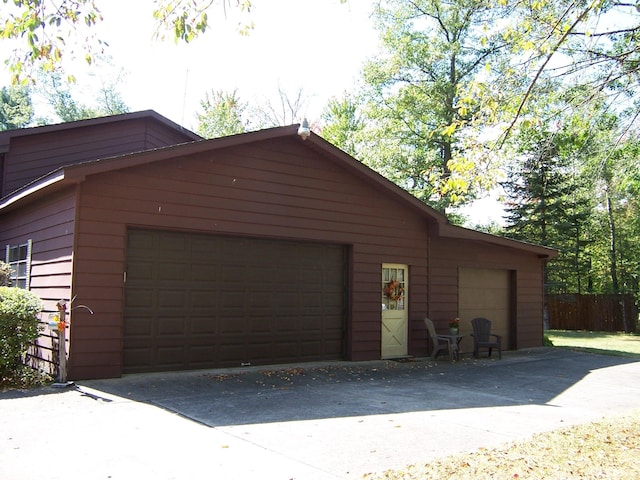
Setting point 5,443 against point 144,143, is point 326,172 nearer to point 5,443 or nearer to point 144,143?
point 144,143

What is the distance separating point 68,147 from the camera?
13141 mm

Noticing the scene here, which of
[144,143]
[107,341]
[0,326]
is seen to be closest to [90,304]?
[107,341]

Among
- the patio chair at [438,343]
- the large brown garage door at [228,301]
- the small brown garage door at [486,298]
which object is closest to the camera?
the large brown garage door at [228,301]

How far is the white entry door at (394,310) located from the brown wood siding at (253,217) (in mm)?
178

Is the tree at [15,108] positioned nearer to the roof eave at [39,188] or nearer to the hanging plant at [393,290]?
the roof eave at [39,188]

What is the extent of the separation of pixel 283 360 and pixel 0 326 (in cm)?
455

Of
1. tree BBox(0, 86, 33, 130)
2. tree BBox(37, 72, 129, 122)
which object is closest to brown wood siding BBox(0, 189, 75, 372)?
tree BBox(37, 72, 129, 122)

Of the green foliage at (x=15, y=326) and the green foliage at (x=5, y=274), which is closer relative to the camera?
the green foliage at (x=15, y=326)

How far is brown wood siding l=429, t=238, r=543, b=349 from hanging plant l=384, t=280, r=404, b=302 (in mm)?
954

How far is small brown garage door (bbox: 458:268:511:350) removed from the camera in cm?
1324

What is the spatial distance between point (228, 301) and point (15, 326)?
3.16m

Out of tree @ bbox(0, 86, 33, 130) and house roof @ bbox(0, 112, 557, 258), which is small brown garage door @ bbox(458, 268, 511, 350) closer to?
house roof @ bbox(0, 112, 557, 258)

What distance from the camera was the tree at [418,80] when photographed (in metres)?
23.9

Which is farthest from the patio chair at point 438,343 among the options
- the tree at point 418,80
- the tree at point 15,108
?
the tree at point 15,108
